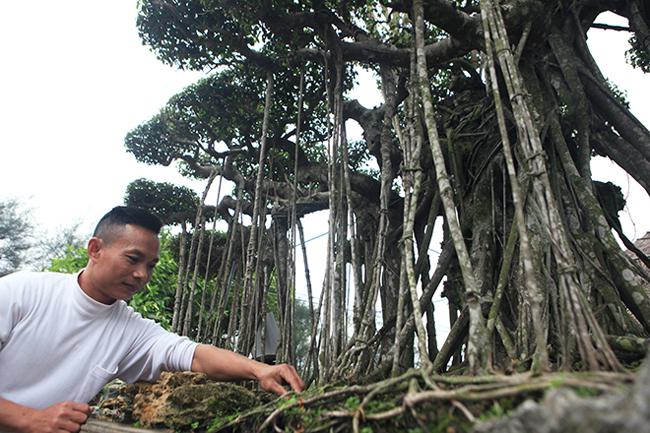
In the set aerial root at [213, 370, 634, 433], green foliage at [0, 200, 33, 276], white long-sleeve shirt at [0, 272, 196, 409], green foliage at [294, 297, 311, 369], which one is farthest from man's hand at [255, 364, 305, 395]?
green foliage at [0, 200, 33, 276]

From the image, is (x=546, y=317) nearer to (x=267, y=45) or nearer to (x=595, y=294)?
(x=595, y=294)

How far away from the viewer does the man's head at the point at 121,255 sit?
5.02 ft

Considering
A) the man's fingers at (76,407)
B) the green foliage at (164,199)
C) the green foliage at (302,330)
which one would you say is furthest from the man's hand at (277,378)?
the green foliage at (302,330)

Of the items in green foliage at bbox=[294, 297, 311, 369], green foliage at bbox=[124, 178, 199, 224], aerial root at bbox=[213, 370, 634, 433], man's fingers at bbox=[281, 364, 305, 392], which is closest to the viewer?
aerial root at bbox=[213, 370, 634, 433]

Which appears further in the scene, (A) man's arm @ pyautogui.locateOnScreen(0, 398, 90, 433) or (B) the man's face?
(B) the man's face

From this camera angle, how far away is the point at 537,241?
2004mm

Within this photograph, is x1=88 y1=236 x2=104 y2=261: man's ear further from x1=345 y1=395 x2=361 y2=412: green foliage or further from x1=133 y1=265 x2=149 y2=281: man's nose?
x1=345 y1=395 x2=361 y2=412: green foliage

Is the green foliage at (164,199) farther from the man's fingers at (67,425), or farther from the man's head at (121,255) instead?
the man's fingers at (67,425)

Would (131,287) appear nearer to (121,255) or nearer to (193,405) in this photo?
(121,255)

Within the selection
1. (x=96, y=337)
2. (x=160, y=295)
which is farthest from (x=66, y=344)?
(x=160, y=295)

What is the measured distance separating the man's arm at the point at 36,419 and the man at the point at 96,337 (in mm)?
154

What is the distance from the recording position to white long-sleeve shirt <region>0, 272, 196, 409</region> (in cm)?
143

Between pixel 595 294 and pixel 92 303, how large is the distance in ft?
7.06

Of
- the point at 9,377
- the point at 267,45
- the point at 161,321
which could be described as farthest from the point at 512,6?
the point at 161,321
